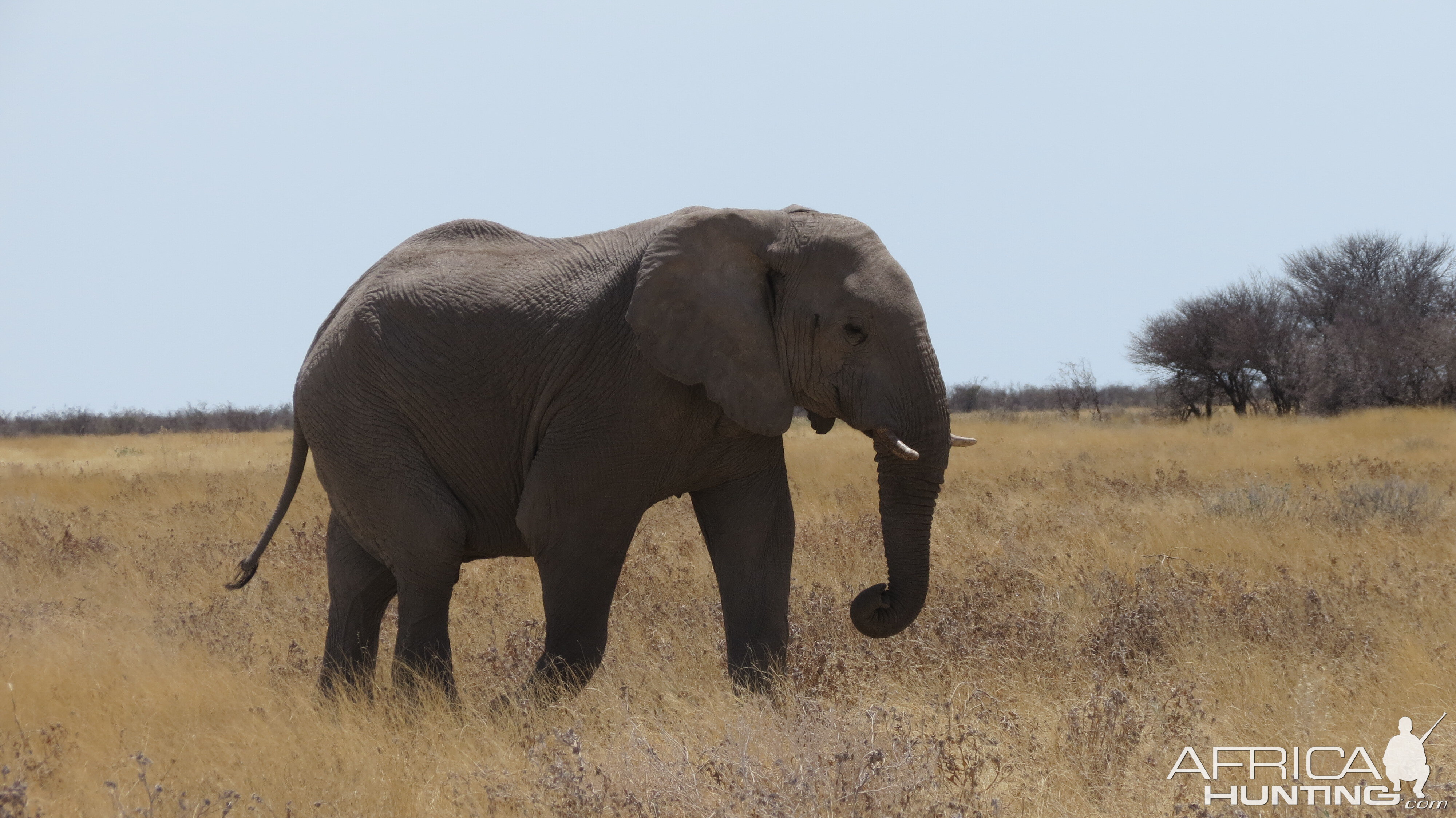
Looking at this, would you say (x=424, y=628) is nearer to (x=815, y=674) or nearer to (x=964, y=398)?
(x=815, y=674)

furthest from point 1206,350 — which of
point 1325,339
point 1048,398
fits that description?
point 1048,398

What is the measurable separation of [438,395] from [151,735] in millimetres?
2008

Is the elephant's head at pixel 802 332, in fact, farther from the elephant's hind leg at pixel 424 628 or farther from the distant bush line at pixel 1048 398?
the distant bush line at pixel 1048 398

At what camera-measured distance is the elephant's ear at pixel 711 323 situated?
17.6ft

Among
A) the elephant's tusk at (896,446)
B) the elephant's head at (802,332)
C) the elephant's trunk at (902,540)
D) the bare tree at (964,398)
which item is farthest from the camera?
the bare tree at (964,398)

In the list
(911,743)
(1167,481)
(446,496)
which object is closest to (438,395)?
(446,496)

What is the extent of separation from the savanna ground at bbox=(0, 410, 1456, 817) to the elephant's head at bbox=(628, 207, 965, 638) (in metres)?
1.03

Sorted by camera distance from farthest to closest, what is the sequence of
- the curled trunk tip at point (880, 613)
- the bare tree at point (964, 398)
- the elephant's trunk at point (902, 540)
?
the bare tree at point (964, 398) → the curled trunk tip at point (880, 613) → the elephant's trunk at point (902, 540)

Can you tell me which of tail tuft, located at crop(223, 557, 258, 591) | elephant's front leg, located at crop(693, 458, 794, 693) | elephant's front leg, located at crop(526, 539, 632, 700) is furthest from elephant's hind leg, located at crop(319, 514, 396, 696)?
elephant's front leg, located at crop(693, 458, 794, 693)

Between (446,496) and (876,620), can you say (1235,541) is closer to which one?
(876,620)

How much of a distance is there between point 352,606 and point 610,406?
207 cm

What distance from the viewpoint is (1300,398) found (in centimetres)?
3428

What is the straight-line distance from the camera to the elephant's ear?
17.6ft

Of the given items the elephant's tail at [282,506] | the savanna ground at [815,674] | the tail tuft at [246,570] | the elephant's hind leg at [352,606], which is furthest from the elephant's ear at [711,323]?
the tail tuft at [246,570]
